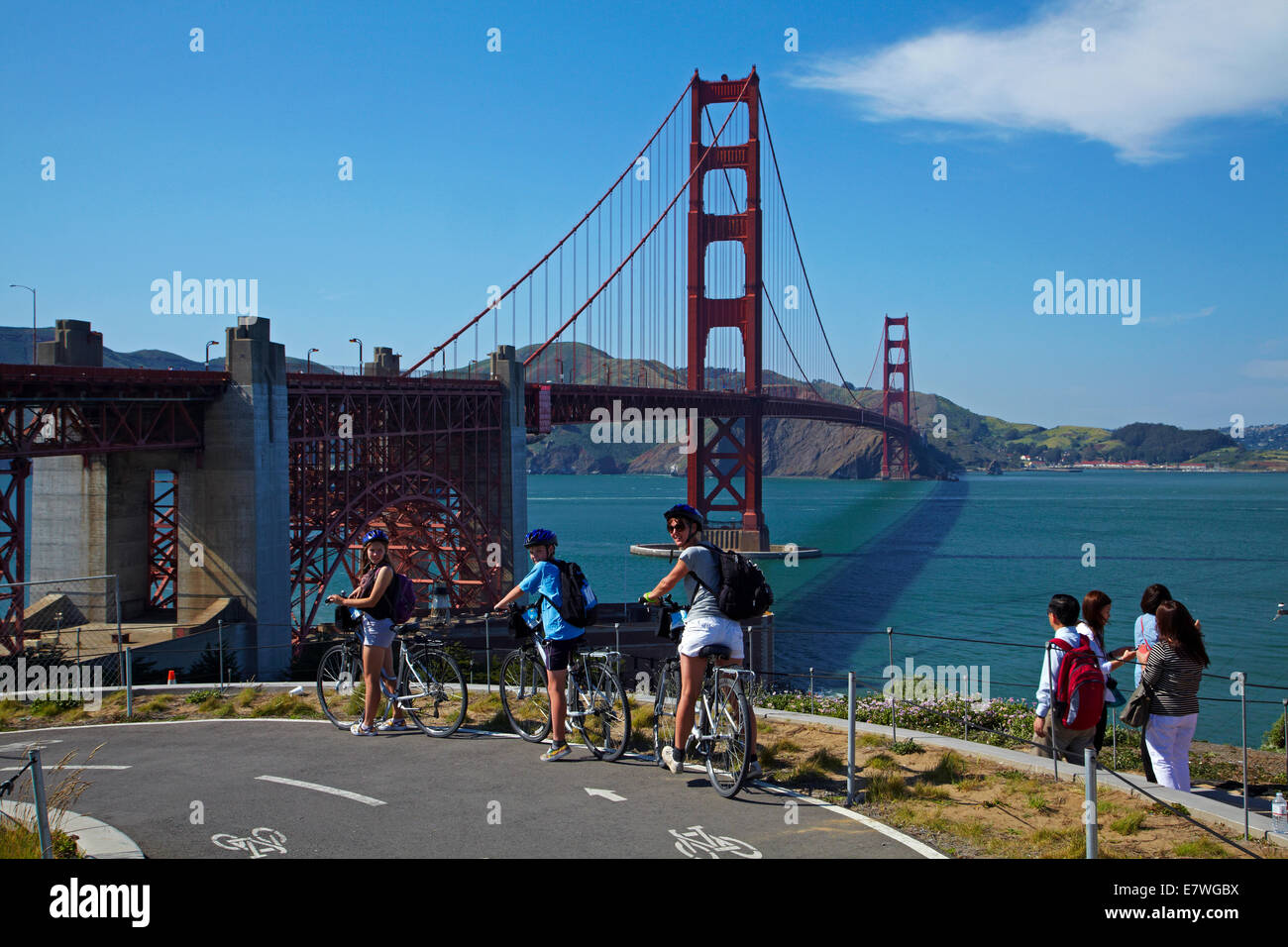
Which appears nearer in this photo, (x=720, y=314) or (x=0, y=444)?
(x=0, y=444)

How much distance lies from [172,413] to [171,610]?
5882 mm

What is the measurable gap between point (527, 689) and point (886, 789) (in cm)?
300

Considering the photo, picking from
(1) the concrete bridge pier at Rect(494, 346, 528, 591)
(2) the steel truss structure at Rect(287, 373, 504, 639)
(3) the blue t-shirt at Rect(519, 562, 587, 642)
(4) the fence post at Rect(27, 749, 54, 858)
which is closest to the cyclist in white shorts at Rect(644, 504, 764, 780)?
(3) the blue t-shirt at Rect(519, 562, 587, 642)

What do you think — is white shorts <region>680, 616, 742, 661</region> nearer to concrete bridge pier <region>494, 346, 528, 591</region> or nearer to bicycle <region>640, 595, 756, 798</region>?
bicycle <region>640, 595, 756, 798</region>

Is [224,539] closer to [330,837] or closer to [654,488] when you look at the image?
[330,837]

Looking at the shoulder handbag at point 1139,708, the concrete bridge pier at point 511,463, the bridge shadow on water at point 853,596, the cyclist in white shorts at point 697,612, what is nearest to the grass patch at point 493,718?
the cyclist in white shorts at point 697,612

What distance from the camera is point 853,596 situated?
5428cm

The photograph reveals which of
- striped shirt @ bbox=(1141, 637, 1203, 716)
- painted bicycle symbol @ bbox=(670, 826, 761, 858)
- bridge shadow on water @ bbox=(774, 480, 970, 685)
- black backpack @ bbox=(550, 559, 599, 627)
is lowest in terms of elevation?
bridge shadow on water @ bbox=(774, 480, 970, 685)

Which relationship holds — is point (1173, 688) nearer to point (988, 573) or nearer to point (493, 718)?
point (493, 718)

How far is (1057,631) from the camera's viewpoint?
22.1 ft

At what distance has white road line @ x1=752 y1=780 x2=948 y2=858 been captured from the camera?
5.57 meters

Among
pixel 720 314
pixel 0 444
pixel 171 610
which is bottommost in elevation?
pixel 171 610

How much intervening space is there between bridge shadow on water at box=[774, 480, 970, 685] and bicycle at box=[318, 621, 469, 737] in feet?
35.7
